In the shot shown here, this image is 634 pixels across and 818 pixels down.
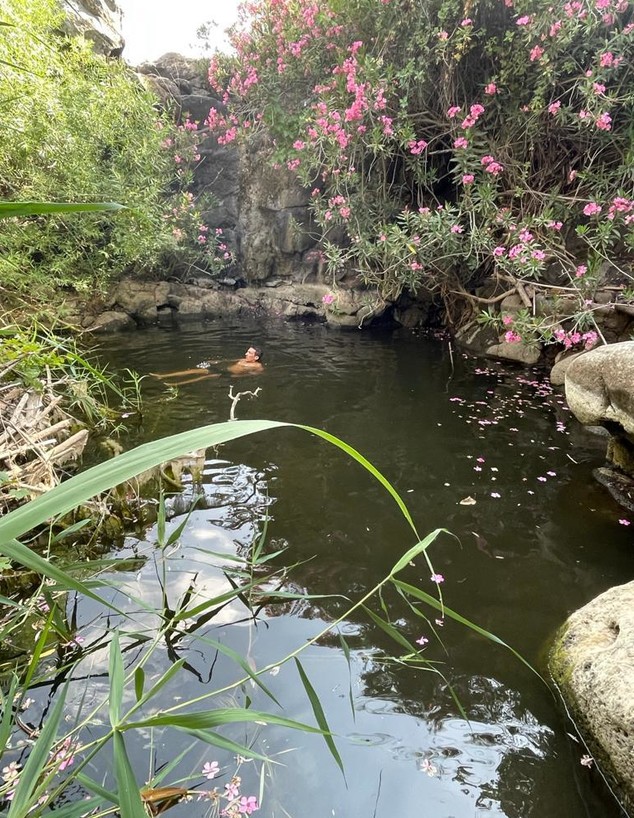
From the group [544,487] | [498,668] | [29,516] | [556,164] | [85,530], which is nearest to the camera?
[29,516]

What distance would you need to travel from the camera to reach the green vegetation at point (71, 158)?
6.21 meters

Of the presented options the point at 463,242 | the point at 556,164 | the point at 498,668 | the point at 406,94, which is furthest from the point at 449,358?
the point at 498,668

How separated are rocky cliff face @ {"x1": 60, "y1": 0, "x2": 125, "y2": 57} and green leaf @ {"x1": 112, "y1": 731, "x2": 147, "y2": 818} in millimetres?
14672

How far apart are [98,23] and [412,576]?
16081mm

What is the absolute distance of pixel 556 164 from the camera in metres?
7.30

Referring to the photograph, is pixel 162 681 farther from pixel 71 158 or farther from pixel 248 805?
pixel 71 158

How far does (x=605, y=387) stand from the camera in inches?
152

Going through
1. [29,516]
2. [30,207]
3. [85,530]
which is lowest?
[85,530]

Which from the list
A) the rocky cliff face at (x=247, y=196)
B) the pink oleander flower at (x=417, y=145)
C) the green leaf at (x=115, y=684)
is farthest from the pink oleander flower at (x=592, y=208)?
the rocky cliff face at (x=247, y=196)

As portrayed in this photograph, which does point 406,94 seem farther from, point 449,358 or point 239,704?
point 239,704

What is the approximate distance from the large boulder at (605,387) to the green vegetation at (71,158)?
238 inches

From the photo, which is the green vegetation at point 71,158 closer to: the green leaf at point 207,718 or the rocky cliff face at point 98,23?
the rocky cliff face at point 98,23

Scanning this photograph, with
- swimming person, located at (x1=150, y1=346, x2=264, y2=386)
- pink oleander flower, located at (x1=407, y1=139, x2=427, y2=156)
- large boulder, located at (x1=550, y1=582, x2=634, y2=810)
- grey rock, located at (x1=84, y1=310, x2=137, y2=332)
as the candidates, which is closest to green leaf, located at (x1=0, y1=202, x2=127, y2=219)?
large boulder, located at (x1=550, y1=582, x2=634, y2=810)

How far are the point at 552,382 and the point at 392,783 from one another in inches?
239
